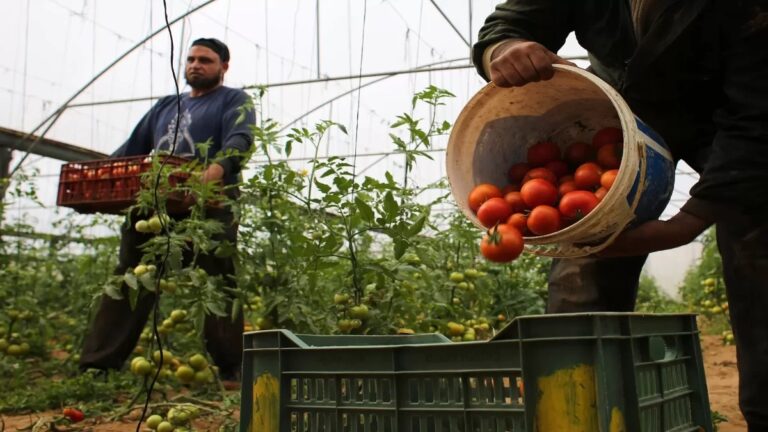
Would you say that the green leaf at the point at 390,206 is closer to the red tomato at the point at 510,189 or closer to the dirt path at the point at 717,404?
the red tomato at the point at 510,189

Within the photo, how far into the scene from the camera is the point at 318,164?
98.7 inches

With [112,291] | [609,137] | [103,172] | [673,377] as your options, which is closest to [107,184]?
[103,172]

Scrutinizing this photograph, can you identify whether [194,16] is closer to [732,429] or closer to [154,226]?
[154,226]

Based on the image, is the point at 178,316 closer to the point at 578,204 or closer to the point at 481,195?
the point at 481,195

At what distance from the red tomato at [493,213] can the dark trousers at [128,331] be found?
1989mm

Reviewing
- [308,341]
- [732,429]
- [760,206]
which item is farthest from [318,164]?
[732,429]

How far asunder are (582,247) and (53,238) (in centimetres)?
480

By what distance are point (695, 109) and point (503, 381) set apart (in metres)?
0.86

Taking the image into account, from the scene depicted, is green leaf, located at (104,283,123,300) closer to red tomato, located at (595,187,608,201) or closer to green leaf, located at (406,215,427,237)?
green leaf, located at (406,215,427,237)

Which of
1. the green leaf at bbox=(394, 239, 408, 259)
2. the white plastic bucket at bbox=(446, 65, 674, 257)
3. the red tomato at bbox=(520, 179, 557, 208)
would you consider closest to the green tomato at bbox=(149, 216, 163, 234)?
the green leaf at bbox=(394, 239, 408, 259)

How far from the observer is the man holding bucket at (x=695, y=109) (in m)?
1.49

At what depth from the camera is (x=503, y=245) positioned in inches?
55.1

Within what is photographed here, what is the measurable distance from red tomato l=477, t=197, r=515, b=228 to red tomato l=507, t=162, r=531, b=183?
0.24 m

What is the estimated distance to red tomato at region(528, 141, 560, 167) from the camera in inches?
68.7
